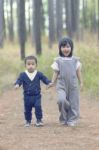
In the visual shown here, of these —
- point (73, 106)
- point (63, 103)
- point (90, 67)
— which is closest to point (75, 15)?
point (90, 67)

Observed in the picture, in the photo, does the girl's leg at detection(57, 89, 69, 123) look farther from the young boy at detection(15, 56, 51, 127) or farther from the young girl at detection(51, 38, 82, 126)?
the young boy at detection(15, 56, 51, 127)

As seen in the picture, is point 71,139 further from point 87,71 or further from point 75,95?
point 87,71

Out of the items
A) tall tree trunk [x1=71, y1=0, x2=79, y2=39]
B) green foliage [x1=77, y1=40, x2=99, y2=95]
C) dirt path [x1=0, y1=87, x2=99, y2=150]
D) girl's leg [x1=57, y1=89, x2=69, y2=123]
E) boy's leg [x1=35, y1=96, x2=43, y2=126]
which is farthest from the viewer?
tall tree trunk [x1=71, y1=0, x2=79, y2=39]

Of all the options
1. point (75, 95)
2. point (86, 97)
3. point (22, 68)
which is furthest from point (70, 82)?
point (22, 68)

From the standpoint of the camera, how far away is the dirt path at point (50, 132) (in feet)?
22.8

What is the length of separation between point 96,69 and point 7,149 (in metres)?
7.65

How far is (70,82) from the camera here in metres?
8.52

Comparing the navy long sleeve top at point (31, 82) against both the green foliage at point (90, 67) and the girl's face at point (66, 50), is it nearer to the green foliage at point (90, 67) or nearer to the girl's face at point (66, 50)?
the girl's face at point (66, 50)

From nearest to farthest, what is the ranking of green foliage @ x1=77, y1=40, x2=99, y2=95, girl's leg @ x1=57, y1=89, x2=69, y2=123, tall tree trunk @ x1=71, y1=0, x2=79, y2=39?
girl's leg @ x1=57, y1=89, x2=69, y2=123, green foliage @ x1=77, y1=40, x2=99, y2=95, tall tree trunk @ x1=71, y1=0, x2=79, y2=39

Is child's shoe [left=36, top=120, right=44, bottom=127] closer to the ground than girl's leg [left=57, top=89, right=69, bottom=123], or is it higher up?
closer to the ground

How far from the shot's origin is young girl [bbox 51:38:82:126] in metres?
8.46

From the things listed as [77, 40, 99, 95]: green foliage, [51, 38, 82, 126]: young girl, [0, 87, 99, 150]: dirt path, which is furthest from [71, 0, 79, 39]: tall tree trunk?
[51, 38, 82, 126]: young girl

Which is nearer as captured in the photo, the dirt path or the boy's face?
the dirt path

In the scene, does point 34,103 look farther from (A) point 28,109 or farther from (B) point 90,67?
(B) point 90,67
